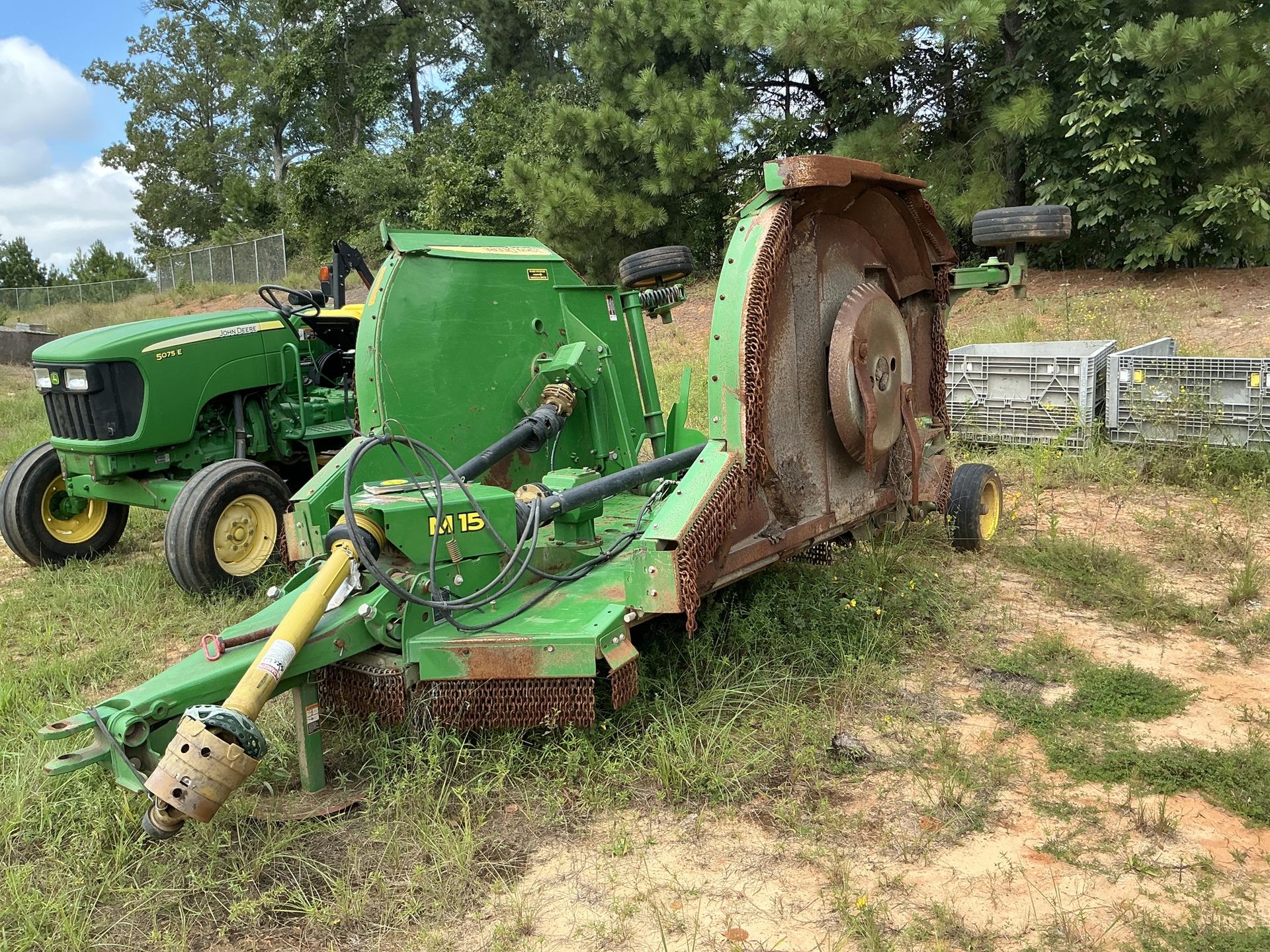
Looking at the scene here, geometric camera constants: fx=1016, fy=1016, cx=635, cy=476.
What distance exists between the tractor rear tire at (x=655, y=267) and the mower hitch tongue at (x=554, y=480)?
0.08ft

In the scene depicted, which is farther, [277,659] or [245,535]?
[245,535]

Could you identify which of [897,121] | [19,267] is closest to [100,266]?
[19,267]

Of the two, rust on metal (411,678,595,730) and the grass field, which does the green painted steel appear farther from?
rust on metal (411,678,595,730)

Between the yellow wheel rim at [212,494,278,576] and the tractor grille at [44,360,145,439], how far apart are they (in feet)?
2.59

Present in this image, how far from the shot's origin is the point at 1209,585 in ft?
15.4

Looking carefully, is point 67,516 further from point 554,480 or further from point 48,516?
point 554,480

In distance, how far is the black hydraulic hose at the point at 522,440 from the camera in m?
4.30

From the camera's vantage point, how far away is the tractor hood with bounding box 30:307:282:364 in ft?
18.1

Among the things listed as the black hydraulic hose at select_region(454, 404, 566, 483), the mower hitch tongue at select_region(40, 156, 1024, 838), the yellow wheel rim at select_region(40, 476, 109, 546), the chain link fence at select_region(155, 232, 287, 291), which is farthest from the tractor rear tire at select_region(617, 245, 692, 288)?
the chain link fence at select_region(155, 232, 287, 291)

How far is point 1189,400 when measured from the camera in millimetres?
6355

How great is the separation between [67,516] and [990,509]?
550cm

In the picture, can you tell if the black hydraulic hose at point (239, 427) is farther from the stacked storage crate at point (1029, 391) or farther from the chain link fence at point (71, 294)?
the chain link fence at point (71, 294)

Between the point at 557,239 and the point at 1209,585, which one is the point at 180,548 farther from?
the point at 557,239

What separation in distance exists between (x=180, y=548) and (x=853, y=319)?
11.5 feet
